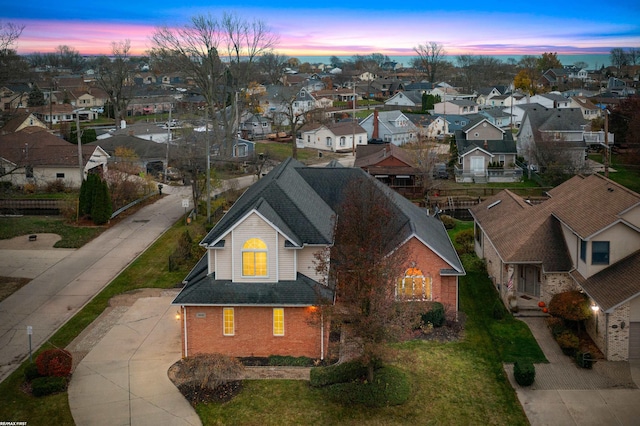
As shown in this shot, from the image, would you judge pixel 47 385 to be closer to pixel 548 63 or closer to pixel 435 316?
pixel 435 316

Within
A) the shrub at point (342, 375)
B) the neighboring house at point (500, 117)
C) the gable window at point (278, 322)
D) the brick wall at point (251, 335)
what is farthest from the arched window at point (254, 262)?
the neighboring house at point (500, 117)

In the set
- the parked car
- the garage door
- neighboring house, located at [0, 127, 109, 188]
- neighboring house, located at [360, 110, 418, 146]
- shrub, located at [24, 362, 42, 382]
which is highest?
neighboring house, located at [360, 110, 418, 146]

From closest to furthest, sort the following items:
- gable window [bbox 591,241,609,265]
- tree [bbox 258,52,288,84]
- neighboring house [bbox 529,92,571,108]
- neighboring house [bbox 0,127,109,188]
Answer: gable window [bbox 591,241,609,265] → neighboring house [bbox 0,127,109,188] → neighboring house [bbox 529,92,571,108] → tree [bbox 258,52,288,84]

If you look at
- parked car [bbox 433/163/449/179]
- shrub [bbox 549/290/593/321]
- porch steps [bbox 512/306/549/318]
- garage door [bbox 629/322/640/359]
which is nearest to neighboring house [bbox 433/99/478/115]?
parked car [bbox 433/163/449/179]

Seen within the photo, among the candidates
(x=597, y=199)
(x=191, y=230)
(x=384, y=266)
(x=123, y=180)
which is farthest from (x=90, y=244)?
(x=597, y=199)

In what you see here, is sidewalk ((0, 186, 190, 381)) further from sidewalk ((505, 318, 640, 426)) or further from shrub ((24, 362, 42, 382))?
sidewalk ((505, 318, 640, 426))

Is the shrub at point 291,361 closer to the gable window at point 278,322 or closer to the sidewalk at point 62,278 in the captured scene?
the gable window at point 278,322

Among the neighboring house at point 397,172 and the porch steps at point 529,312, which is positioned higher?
the neighboring house at point 397,172

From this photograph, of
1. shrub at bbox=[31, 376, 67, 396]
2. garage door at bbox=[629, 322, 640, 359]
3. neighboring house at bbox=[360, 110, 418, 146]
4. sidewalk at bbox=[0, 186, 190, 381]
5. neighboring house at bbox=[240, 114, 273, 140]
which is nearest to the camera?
shrub at bbox=[31, 376, 67, 396]
